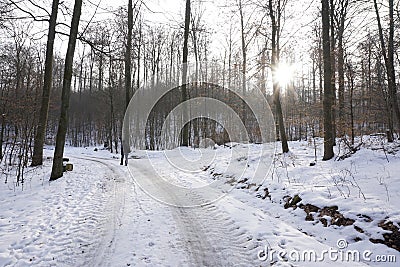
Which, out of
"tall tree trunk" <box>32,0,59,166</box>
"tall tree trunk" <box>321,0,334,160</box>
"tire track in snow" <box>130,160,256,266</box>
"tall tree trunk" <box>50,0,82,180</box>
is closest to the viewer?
"tire track in snow" <box>130,160,256,266</box>

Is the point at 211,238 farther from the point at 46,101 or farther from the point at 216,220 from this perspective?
the point at 46,101

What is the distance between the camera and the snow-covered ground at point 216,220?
4.25 meters

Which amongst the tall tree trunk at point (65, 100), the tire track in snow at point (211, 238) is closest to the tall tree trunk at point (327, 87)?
the tire track in snow at point (211, 238)

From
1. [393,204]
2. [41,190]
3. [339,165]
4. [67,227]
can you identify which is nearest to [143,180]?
[41,190]

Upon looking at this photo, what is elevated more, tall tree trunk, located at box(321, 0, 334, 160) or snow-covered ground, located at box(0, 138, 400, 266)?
tall tree trunk, located at box(321, 0, 334, 160)

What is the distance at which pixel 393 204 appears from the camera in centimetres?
482

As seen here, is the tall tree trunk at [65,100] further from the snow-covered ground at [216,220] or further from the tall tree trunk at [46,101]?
the tall tree trunk at [46,101]

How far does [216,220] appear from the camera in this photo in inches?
238

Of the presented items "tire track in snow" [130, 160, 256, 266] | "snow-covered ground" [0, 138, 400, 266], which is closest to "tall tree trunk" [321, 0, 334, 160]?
"snow-covered ground" [0, 138, 400, 266]

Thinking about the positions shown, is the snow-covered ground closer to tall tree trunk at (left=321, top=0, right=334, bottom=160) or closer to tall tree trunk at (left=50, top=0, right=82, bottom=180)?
tall tree trunk at (left=50, top=0, right=82, bottom=180)

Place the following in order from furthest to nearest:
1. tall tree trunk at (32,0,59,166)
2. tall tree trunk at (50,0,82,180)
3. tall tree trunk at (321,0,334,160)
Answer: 1. tall tree trunk at (32,0,59,166)
2. tall tree trunk at (50,0,82,180)
3. tall tree trunk at (321,0,334,160)

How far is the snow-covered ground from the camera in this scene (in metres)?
4.25

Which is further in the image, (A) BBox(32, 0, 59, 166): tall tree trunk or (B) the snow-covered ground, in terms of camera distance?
(A) BBox(32, 0, 59, 166): tall tree trunk

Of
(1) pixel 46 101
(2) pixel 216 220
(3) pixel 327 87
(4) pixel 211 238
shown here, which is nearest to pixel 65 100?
(1) pixel 46 101
